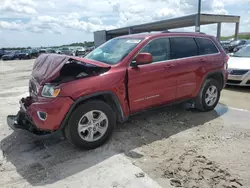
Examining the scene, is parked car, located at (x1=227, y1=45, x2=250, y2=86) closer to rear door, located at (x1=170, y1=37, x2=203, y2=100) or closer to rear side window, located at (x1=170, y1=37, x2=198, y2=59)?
rear door, located at (x1=170, y1=37, x2=203, y2=100)

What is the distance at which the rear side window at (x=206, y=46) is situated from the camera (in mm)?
5184

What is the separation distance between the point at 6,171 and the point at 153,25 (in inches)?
1214

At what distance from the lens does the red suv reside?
10.9 ft

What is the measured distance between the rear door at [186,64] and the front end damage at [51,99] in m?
1.65

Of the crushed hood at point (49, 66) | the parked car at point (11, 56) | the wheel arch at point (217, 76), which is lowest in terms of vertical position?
the parked car at point (11, 56)

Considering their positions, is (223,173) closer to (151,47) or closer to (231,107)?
(151,47)

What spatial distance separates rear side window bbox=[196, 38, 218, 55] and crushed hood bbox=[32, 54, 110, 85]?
2.48m

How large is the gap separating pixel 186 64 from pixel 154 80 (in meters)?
0.95

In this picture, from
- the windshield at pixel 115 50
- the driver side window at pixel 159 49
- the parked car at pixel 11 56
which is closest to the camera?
the windshield at pixel 115 50

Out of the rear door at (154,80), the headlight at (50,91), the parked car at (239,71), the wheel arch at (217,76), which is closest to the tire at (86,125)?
the headlight at (50,91)

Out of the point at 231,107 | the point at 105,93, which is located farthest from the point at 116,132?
the point at 231,107

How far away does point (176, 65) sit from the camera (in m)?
4.54

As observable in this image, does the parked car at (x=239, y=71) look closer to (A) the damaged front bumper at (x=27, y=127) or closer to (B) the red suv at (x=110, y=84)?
(B) the red suv at (x=110, y=84)

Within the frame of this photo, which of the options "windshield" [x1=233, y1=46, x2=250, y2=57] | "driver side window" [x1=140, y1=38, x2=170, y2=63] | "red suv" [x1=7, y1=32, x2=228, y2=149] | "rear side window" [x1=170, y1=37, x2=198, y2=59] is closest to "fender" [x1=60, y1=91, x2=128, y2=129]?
"red suv" [x1=7, y1=32, x2=228, y2=149]
